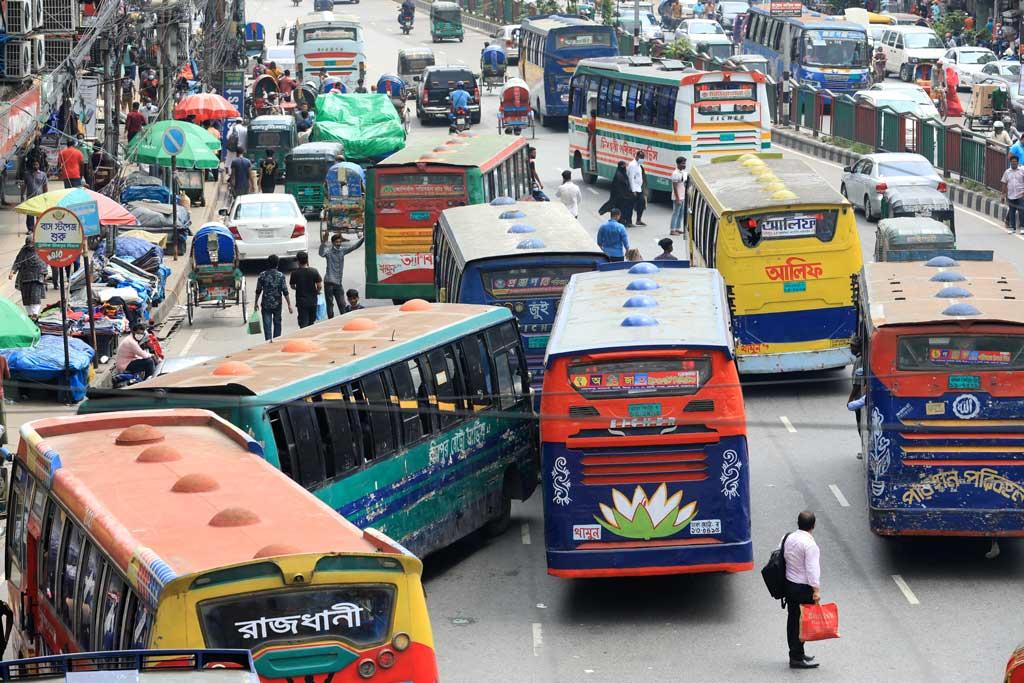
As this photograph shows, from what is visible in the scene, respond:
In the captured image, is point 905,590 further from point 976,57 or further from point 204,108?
point 976,57

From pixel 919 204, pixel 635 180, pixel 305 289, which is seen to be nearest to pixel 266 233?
pixel 305 289

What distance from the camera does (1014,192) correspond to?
34.1 meters

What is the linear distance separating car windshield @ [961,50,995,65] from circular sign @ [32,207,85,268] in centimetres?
4373

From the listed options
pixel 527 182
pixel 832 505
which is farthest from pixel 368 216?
pixel 832 505

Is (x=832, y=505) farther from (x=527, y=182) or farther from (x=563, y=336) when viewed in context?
(x=527, y=182)

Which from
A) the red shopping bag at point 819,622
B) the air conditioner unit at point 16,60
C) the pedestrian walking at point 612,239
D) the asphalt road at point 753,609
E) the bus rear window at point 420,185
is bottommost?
the asphalt road at point 753,609

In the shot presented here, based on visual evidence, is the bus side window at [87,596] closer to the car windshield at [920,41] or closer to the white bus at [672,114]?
the white bus at [672,114]

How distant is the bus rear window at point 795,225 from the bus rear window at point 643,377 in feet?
26.0

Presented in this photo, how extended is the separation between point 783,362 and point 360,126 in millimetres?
23023

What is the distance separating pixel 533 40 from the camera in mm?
55812

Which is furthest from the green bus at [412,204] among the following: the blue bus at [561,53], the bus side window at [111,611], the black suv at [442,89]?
the black suv at [442,89]

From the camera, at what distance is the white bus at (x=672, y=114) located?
120 feet

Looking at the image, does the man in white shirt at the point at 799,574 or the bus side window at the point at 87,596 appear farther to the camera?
the man in white shirt at the point at 799,574

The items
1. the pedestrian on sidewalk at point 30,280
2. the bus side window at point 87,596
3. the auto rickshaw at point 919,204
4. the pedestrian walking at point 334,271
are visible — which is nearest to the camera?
the bus side window at point 87,596
